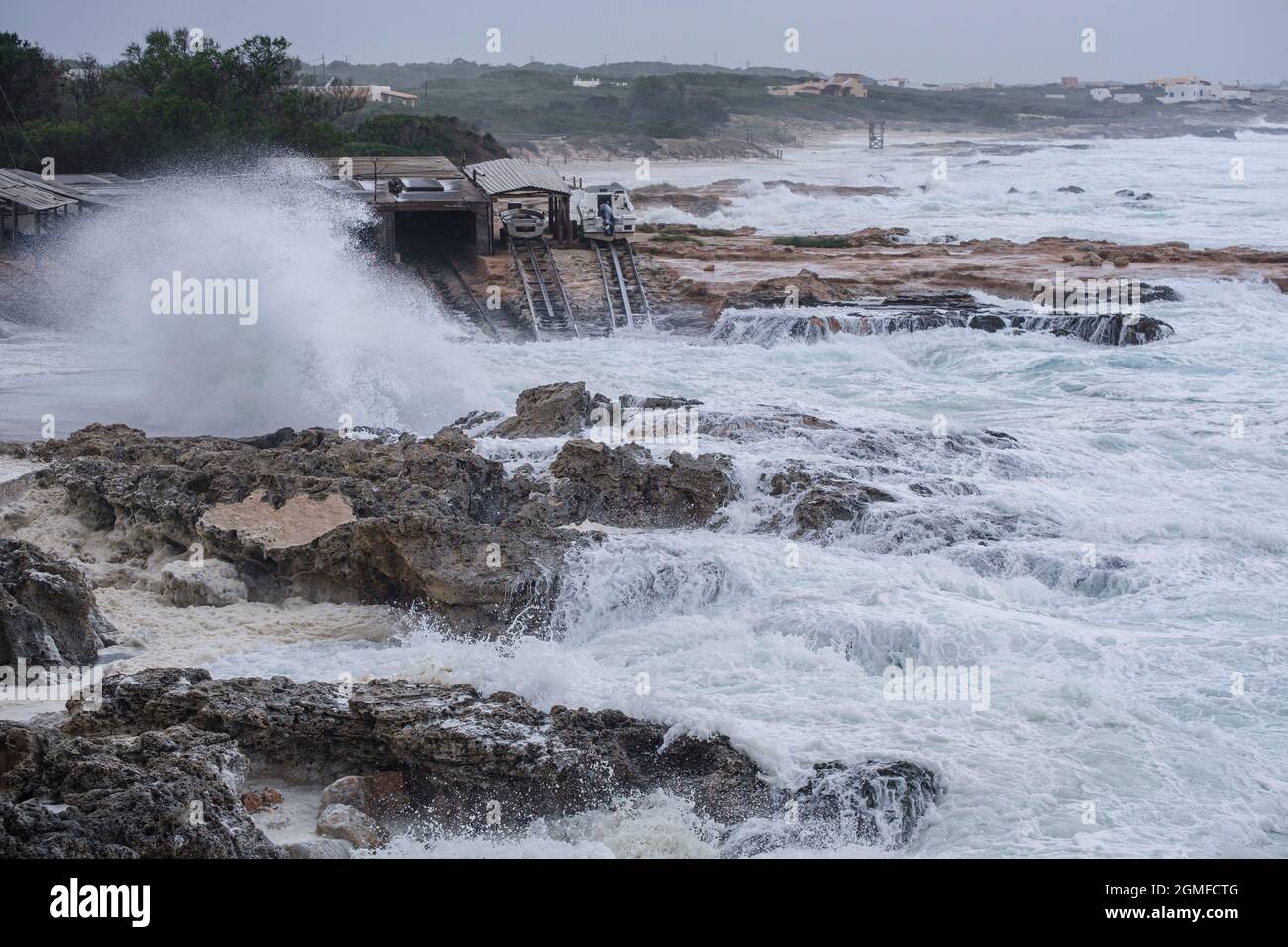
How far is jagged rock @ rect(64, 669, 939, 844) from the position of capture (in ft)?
25.4

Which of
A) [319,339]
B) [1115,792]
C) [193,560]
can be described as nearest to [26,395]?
[319,339]

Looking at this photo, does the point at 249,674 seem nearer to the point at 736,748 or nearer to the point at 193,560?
the point at 193,560

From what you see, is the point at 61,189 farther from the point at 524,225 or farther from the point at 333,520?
the point at 333,520

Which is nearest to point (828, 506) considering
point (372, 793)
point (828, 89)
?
point (372, 793)

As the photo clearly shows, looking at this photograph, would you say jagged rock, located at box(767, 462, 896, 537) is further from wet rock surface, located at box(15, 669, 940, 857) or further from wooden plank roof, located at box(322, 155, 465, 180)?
wooden plank roof, located at box(322, 155, 465, 180)

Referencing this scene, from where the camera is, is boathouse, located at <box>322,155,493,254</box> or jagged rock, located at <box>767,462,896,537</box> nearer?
jagged rock, located at <box>767,462,896,537</box>

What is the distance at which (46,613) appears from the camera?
953 centimetres

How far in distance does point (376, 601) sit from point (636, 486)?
2.95 m

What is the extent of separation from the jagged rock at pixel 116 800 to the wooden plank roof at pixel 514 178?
20.8 m

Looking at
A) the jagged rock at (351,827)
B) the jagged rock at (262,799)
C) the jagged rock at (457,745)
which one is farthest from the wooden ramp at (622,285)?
the jagged rock at (351,827)

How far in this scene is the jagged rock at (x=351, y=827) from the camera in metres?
7.06

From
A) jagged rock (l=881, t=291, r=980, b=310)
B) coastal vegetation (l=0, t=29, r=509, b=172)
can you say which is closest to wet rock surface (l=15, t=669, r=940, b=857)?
jagged rock (l=881, t=291, r=980, b=310)

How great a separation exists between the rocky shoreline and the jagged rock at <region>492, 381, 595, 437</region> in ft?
0.11

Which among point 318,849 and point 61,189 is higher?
point 61,189
